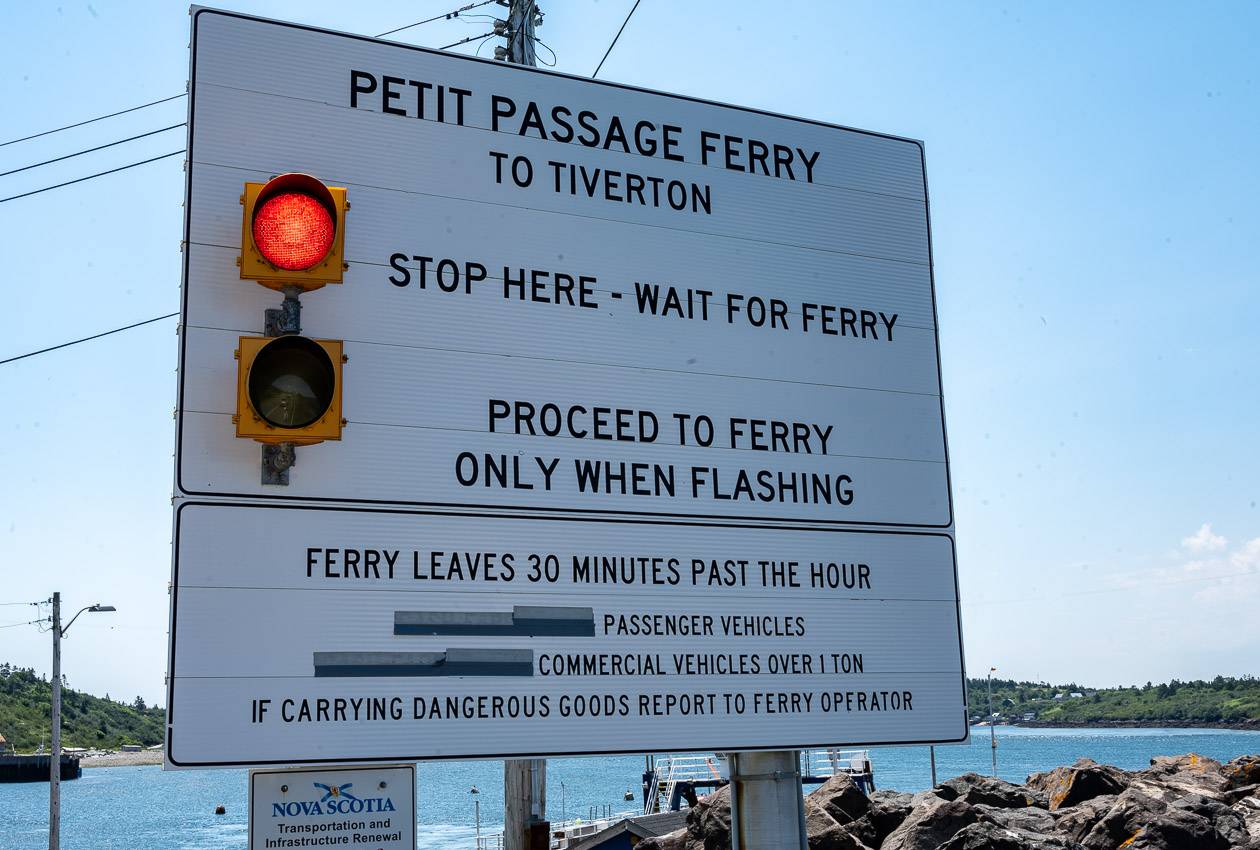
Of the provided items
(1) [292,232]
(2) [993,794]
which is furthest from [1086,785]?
(1) [292,232]

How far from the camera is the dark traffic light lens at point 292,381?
4285 millimetres

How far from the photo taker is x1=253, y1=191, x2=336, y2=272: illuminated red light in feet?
14.6

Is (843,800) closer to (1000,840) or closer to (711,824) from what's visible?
(711,824)

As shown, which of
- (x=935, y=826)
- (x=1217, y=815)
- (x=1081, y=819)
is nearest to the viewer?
(x=935, y=826)

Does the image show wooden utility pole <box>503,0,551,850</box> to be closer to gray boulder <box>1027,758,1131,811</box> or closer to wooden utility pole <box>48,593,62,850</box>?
gray boulder <box>1027,758,1131,811</box>

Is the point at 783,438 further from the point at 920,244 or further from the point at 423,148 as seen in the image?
the point at 423,148

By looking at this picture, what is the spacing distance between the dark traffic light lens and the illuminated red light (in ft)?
1.11

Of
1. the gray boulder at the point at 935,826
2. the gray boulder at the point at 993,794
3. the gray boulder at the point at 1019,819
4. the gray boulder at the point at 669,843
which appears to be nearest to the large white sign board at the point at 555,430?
the gray boulder at the point at 1019,819

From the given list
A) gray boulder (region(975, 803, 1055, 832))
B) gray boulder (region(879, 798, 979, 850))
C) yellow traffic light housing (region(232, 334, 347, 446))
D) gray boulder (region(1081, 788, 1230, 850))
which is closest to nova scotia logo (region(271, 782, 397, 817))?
yellow traffic light housing (region(232, 334, 347, 446))

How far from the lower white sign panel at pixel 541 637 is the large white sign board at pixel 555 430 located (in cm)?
1

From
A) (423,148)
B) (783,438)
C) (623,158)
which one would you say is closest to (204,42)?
(423,148)

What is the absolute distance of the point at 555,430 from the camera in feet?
16.4

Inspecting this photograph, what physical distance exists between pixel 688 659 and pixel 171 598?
2.05m

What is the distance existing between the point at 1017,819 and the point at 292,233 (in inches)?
680
